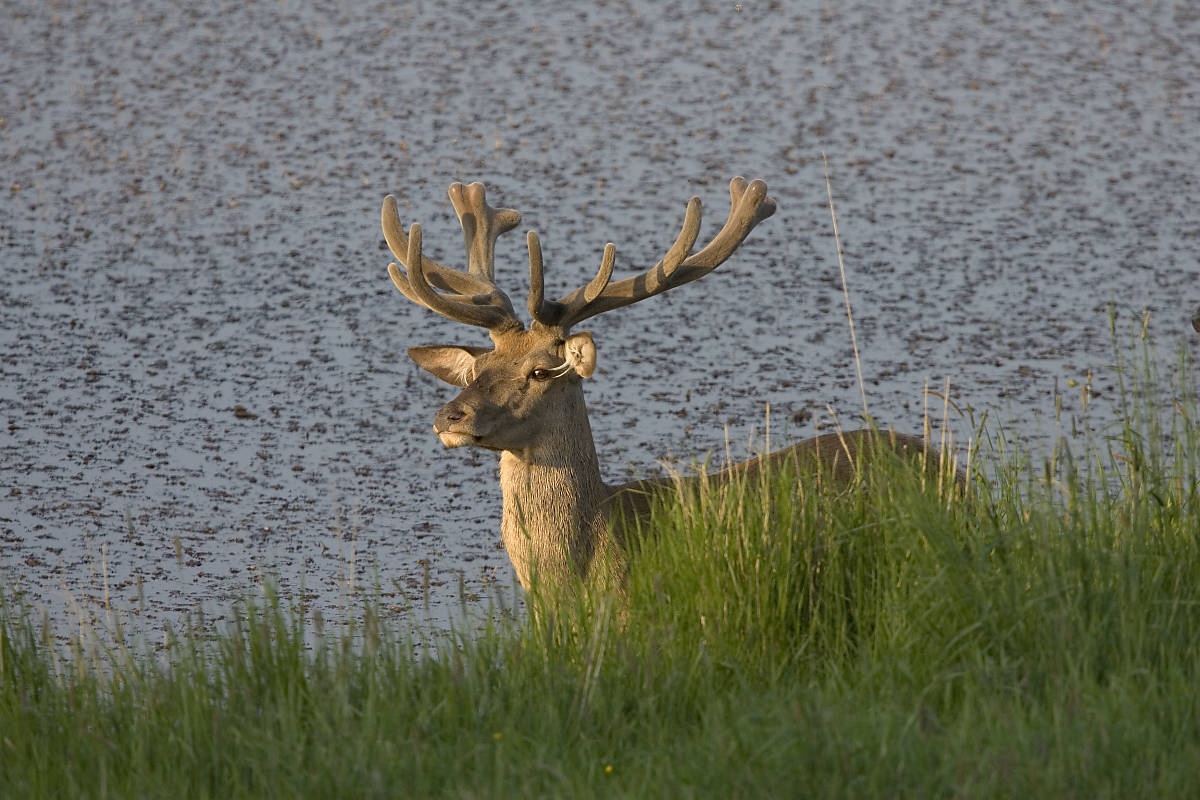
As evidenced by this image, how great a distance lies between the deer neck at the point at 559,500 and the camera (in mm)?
5961

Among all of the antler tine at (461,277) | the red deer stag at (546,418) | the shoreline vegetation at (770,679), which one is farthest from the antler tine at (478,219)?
the shoreline vegetation at (770,679)

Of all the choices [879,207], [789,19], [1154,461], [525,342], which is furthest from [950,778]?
[789,19]

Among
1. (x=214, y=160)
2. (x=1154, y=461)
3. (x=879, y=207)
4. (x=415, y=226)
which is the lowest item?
(x=1154, y=461)

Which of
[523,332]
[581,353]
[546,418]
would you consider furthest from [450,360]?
[581,353]

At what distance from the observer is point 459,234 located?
1175cm

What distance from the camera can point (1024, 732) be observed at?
3705 mm

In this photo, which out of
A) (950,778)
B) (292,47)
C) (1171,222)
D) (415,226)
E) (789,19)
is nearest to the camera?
(950,778)

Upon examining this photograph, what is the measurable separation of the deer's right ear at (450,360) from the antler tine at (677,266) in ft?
1.18

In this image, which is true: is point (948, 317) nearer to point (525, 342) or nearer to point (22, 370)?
point (525, 342)

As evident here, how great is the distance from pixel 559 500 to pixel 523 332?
2.07 ft

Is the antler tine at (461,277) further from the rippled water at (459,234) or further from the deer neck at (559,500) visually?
the rippled water at (459,234)

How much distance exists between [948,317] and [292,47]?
8.89 metres

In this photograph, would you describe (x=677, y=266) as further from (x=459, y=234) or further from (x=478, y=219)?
(x=459, y=234)

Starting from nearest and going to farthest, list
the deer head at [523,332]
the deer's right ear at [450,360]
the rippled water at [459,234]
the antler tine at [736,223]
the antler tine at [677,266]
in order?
1. the deer head at [523,332]
2. the antler tine at [677,266]
3. the deer's right ear at [450,360]
4. the antler tine at [736,223]
5. the rippled water at [459,234]
